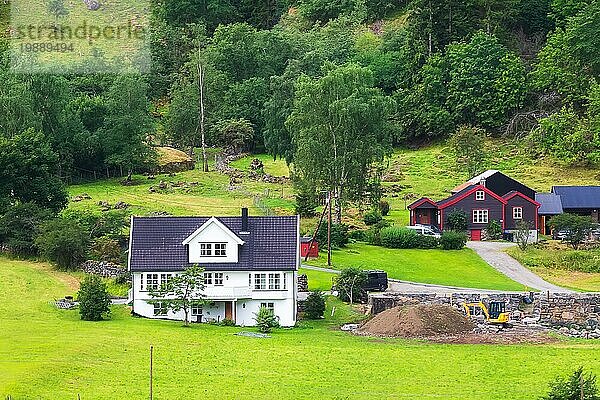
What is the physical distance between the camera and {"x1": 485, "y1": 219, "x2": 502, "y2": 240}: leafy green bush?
73250mm

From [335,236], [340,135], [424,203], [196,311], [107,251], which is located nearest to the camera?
[196,311]

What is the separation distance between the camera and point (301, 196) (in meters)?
71.3

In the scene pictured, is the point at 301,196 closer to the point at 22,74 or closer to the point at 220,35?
the point at 22,74

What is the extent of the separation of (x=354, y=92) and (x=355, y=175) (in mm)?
4928

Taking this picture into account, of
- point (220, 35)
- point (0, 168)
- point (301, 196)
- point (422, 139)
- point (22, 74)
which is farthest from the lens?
point (220, 35)

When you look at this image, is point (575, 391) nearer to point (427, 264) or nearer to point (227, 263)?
point (227, 263)

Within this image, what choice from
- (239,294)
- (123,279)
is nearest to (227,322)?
(239,294)

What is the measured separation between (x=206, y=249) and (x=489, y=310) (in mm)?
12266

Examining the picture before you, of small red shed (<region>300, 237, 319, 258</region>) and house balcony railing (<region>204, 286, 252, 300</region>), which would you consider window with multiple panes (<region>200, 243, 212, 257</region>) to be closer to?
house balcony railing (<region>204, 286, 252, 300</region>)

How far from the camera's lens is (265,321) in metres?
47.9

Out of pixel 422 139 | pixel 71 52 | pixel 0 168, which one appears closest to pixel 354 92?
pixel 0 168

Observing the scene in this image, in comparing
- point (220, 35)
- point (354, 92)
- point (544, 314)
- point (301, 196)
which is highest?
point (220, 35)

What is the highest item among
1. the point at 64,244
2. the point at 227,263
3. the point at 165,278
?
the point at 64,244

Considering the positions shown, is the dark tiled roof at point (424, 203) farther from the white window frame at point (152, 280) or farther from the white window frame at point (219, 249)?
the white window frame at point (152, 280)
